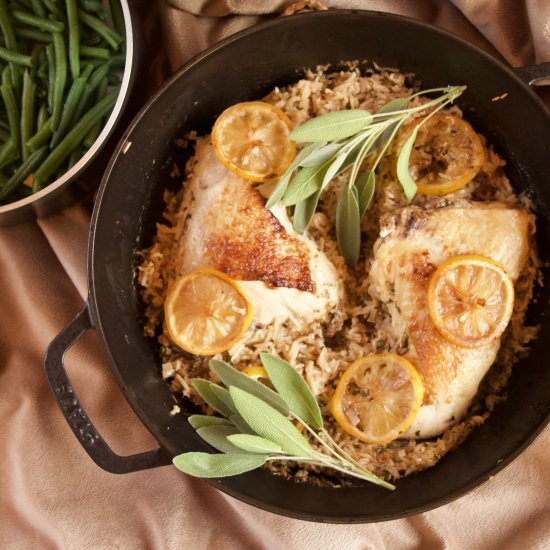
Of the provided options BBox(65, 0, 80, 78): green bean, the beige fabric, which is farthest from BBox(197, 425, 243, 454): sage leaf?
BBox(65, 0, 80, 78): green bean

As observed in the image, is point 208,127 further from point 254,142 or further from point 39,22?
point 39,22

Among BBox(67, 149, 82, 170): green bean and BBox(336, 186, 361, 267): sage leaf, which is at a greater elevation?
BBox(67, 149, 82, 170): green bean

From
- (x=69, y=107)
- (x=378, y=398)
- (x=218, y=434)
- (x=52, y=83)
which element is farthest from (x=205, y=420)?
(x=52, y=83)

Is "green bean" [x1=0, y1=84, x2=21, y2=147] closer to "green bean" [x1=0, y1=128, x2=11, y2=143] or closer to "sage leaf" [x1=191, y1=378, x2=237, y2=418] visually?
"green bean" [x1=0, y1=128, x2=11, y2=143]

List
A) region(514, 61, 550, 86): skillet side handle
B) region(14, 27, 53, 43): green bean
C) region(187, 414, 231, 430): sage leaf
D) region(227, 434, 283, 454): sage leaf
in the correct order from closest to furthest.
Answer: region(227, 434, 283, 454): sage leaf
region(187, 414, 231, 430): sage leaf
region(514, 61, 550, 86): skillet side handle
region(14, 27, 53, 43): green bean

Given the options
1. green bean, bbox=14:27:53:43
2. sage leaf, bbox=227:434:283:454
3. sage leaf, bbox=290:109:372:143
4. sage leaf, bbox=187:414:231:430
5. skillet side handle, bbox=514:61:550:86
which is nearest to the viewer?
sage leaf, bbox=227:434:283:454

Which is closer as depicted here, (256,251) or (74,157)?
(256,251)
